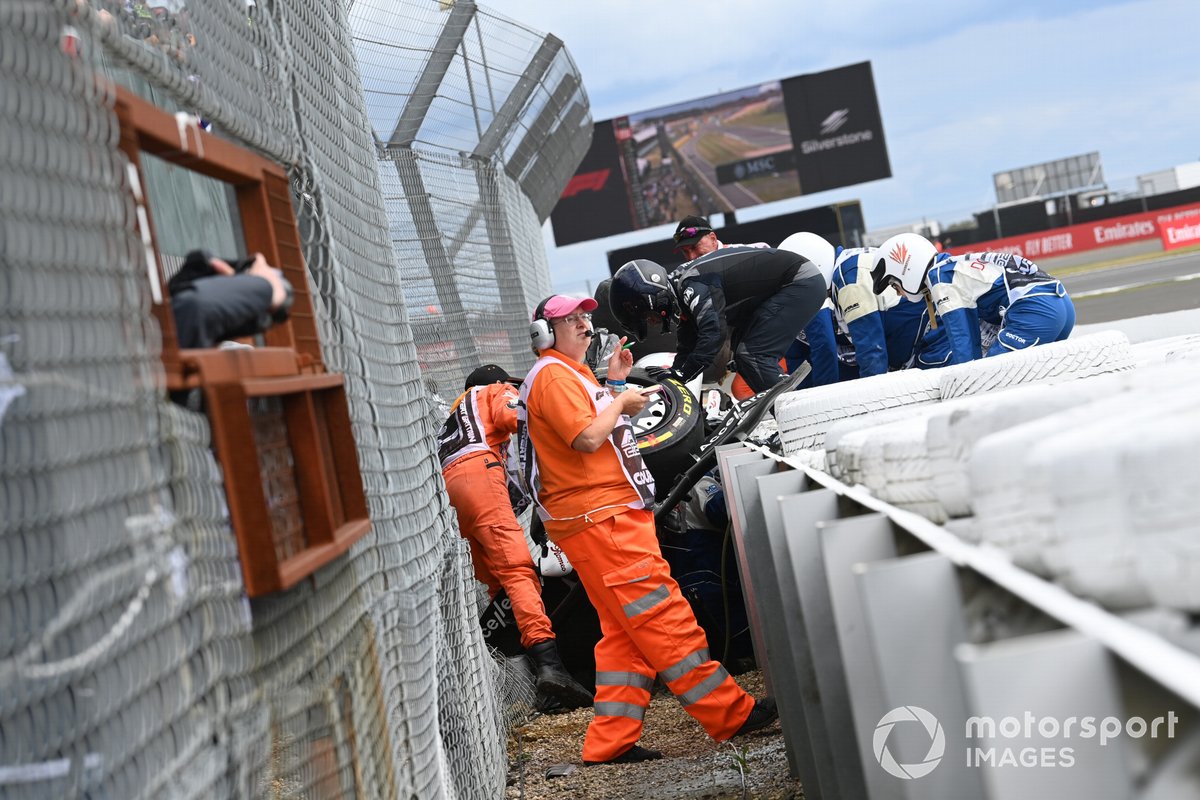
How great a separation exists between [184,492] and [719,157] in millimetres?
31705

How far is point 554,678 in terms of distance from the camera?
616 centimetres

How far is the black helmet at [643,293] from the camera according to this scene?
24.4 ft

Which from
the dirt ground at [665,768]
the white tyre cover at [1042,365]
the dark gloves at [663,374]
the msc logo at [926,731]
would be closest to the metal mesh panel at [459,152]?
the dark gloves at [663,374]

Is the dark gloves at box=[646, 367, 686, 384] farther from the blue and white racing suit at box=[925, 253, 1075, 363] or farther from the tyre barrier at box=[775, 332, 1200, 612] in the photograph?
the tyre barrier at box=[775, 332, 1200, 612]

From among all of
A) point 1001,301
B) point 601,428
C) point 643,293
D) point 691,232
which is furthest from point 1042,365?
point 691,232

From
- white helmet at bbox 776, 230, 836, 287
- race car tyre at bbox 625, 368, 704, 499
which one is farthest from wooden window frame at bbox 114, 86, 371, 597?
white helmet at bbox 776, 230, 836, 287

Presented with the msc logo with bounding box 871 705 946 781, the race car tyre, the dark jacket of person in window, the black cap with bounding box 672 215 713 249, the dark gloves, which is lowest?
the msc logo with bounding box 871 705 946 781

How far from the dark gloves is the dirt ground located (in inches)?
72.3

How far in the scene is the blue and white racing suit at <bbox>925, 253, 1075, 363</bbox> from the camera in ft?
26.7

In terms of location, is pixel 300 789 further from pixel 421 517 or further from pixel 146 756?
pixel 421 517

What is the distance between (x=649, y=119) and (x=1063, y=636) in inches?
1278

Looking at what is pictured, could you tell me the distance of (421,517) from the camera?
3.78 m

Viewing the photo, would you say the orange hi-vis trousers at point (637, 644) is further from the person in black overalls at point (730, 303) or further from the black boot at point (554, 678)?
the person in black overalls at point (730, 303)

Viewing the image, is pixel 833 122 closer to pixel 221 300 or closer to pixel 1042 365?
pixel 1042 365
